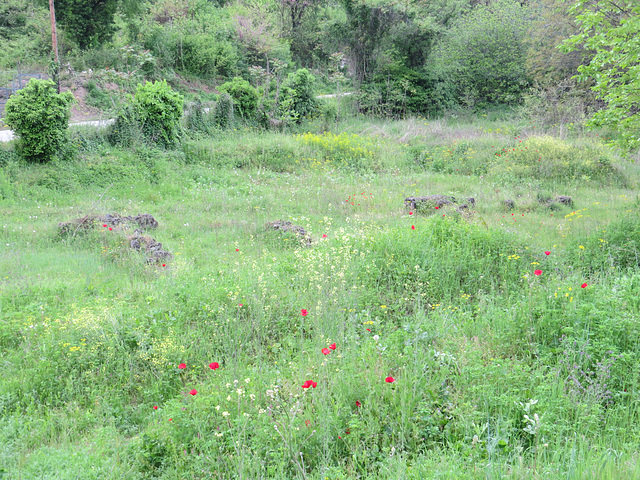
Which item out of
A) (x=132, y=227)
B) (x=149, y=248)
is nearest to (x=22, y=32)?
(x=132, y=227)

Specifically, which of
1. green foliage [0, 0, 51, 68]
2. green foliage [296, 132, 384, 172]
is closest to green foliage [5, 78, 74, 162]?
green foliage [296, 132, 384, 172]

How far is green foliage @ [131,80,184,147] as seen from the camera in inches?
564

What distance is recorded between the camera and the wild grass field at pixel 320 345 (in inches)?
117

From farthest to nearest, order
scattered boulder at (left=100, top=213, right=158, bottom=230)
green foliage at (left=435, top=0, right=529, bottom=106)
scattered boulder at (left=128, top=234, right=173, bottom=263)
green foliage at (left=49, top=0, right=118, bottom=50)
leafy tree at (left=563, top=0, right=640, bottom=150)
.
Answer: green foliage at (left=435, top=0, right=529, bottom=106) → green foliage at (left=49, top=0, right=118, bottom=50) → scattered boulder at (left=100, top=213, right=158, bottom=230) → scattered boulder at (left=128, top=234, right=173, bottom=263) → leafy tree at (left=563, top=0, right=640, bottom=150)

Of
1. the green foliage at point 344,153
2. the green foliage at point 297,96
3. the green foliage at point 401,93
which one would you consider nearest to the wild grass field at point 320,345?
the green foliage at point 344,153

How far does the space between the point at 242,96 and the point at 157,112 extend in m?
4.66

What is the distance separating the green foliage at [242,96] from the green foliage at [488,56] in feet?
42.0

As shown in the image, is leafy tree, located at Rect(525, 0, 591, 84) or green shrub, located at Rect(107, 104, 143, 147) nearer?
green shrub, located at Rect(107, 104, 143, 147)

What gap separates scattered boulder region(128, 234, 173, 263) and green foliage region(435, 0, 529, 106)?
2256cm

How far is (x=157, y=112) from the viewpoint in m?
14.5

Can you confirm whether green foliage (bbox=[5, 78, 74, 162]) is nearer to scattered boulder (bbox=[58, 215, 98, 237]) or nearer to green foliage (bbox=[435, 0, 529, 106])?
scattered boulder (bbox=[58, 215, 98, 237])

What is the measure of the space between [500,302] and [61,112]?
12.1m

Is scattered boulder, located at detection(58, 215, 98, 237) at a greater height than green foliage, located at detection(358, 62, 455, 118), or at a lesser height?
lesser

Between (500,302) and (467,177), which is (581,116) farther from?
(500,302)
